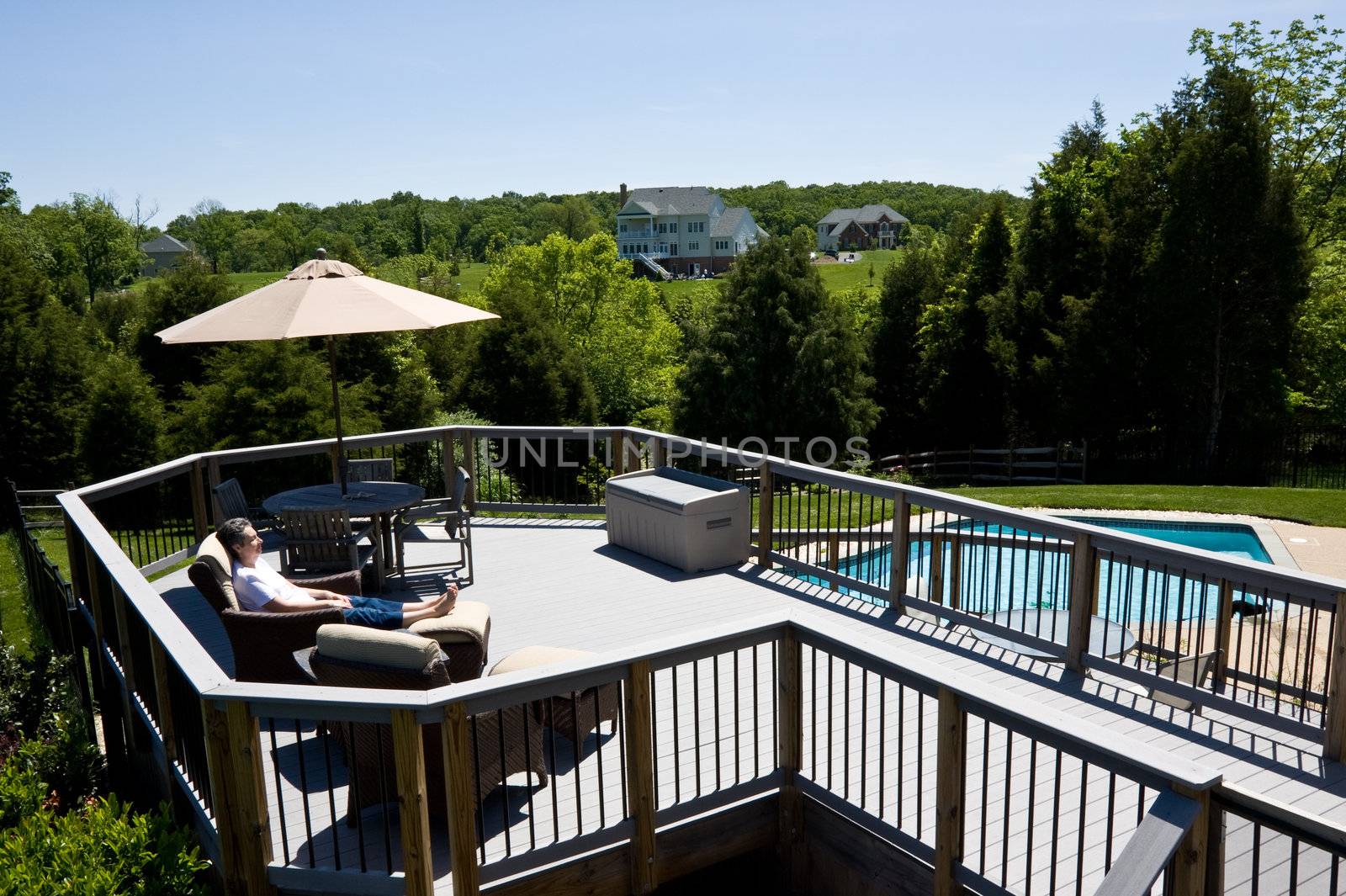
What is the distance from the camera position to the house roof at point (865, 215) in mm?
113562

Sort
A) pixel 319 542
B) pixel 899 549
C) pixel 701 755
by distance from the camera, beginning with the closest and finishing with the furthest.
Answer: pixel 701 755 < pixel 899 549 < pixel 319 542

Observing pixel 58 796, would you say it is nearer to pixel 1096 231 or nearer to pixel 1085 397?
pixel 1085 397

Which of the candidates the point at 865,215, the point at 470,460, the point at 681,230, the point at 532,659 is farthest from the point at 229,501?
the point at 865,215

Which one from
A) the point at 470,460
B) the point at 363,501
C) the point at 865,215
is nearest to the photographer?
the point at 363,501

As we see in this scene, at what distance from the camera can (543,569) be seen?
8023mm

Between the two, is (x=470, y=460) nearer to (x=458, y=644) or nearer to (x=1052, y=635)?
(x=458, y=644)

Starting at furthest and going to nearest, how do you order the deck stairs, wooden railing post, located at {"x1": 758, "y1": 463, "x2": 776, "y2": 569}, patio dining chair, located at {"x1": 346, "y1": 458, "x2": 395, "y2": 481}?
1. the deck stairs
2. patio dining chair, located at {"x1": 346, "y1": 458, "x2": 395, "y2": 481}
3. wooden railing post, located at {"x1": 758, "y1": 463, "x2": 776, "y2": 569}

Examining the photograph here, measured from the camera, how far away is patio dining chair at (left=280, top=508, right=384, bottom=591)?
6.95m

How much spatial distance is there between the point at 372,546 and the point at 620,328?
1591 inches

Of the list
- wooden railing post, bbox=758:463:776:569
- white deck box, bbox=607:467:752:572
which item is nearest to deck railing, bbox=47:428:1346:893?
wooden railing post, bbox=758:463:776:569

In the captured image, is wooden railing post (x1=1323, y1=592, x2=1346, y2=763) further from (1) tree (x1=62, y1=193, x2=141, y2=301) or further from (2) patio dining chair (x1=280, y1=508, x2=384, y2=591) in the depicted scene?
(1) tree (x1=62, y1=193, x2=141, y2=301)

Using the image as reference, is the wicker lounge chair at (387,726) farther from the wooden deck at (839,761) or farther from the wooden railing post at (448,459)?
the wooden railing post at (448,459)

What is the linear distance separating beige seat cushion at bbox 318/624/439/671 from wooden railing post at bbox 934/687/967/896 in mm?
2002

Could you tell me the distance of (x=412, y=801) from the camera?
3279mm
